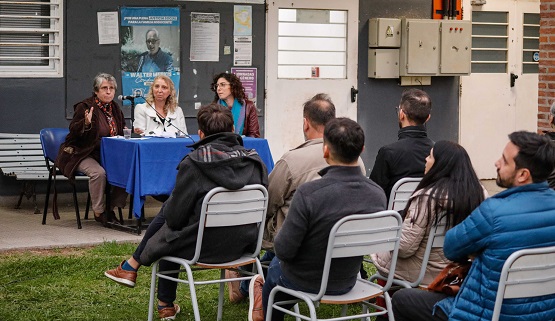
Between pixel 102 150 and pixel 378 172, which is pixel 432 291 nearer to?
pixel 378 172

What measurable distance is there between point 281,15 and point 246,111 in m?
2.37

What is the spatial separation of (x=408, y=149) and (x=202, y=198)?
1.44m

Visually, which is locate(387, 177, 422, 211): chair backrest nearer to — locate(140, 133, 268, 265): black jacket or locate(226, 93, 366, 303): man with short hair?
locate(226, 93, 366, 303): man with short hair

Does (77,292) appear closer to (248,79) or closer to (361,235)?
(361,235)

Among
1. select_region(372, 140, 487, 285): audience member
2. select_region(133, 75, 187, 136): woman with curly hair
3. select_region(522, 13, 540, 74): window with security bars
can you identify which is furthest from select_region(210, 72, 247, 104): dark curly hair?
select_region(522, 13, 540, 74): window with security bars

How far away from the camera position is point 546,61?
375 inches

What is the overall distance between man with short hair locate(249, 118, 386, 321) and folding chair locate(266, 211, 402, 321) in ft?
0.23

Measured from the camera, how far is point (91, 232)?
9297 millimetres

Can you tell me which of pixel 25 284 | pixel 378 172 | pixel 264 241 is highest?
pixel 378 172

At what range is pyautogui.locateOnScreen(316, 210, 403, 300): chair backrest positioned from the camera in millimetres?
4801

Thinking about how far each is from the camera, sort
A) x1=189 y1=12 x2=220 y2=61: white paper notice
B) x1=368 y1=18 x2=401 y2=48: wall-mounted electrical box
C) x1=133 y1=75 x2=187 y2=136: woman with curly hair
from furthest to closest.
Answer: x1=368 y1=18 x2=401 y2=48: wall-mounted electrical box, x1=189 y1=12 x2=220 y2=61: white paper notice, x1=133 y1=75 x2=187 y2=136: woman with curly hair

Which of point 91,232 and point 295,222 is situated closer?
point 295,222

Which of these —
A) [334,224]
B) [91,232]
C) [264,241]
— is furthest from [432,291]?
[91,232]

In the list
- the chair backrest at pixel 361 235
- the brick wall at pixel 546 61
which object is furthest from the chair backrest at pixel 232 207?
the brick wall at pixel 546 61
